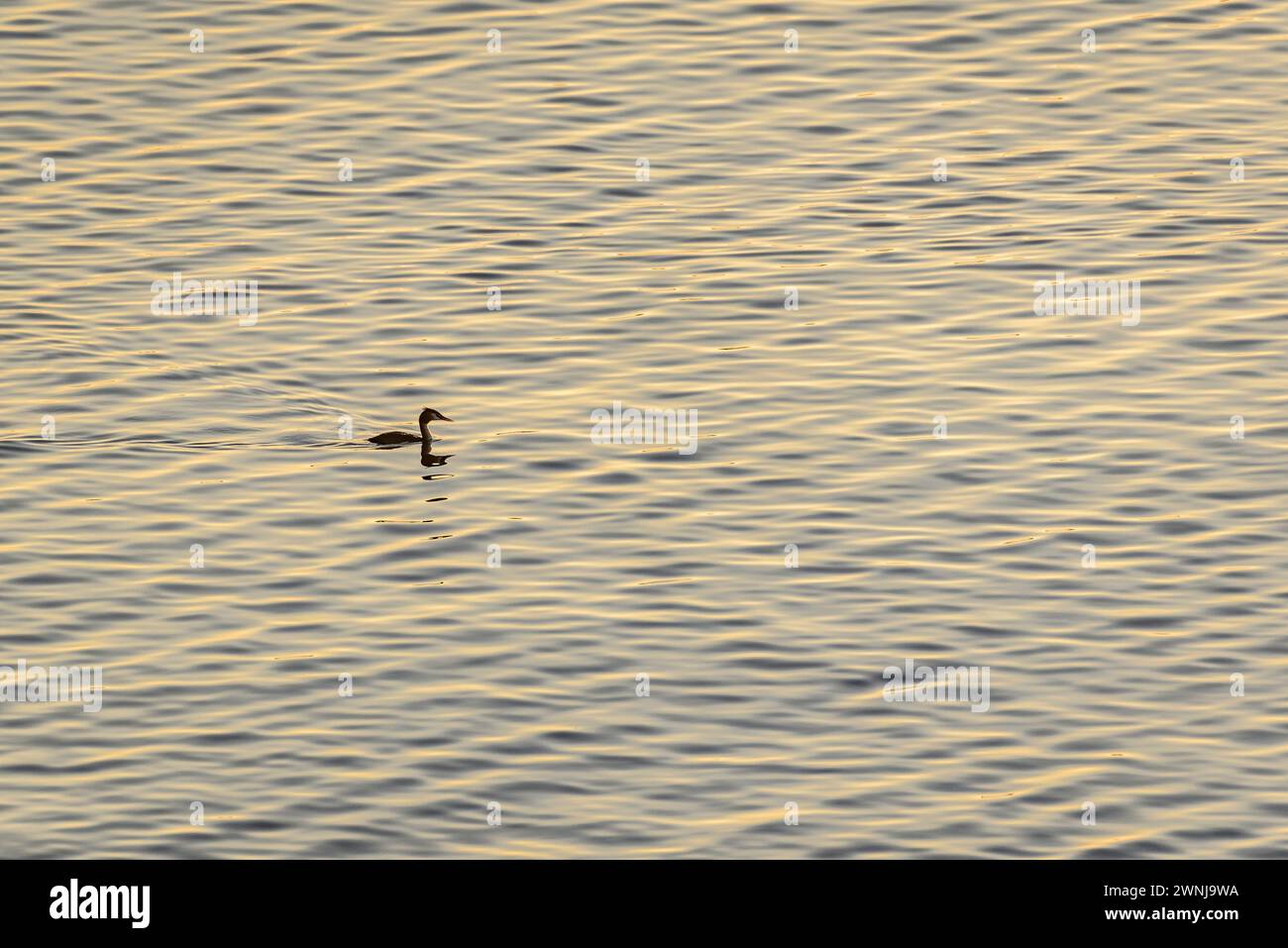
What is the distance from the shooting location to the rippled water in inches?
761

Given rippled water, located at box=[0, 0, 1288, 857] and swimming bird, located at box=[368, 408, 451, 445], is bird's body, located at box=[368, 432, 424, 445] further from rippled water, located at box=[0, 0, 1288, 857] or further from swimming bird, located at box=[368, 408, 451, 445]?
rippled water, located at box=[0, 0, 1288, 857]

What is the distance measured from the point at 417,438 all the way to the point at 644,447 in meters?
2.59

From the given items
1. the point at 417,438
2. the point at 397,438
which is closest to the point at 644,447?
the point at 417,438

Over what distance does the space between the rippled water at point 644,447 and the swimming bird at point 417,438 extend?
40cm

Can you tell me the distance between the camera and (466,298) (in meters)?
31.1

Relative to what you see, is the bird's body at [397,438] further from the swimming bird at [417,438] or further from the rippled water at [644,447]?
the rippled water at [644,447]

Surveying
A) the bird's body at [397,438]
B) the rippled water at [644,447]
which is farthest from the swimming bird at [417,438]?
the rippled water at [644,447]

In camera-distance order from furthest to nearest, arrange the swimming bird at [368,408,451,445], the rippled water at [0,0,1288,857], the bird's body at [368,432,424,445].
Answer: the bird's body at [368,432,424,445]
the swimming bird at [368,408,451,445]
the rippled water at [0,0,1288,857]

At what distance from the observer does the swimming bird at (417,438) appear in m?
26.6

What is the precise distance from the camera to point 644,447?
2694cm

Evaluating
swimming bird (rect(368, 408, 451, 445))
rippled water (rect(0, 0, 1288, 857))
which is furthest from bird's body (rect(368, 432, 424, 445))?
rippled water (rect(0, 0, 1288, 857))

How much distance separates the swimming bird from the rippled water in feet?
1.31
